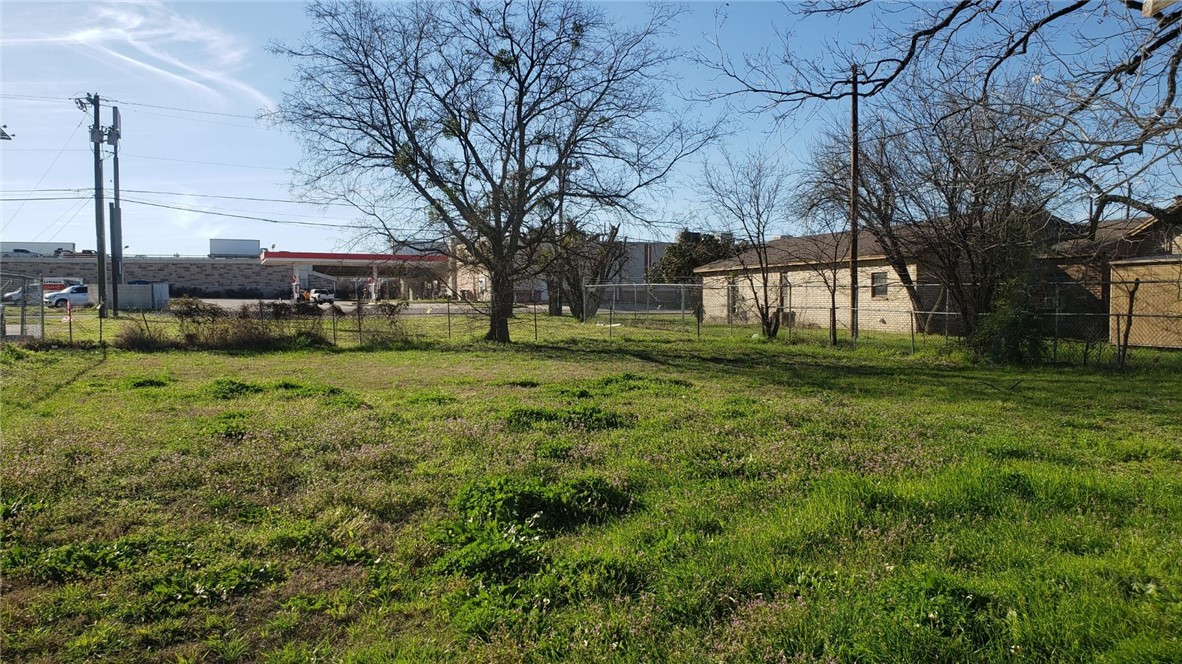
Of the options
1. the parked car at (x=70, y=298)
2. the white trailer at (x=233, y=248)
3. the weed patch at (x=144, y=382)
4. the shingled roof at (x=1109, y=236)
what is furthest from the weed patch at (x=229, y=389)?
the white trailer at (x=233, y=248)

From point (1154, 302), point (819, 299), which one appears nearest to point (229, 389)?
point (1154, 302)

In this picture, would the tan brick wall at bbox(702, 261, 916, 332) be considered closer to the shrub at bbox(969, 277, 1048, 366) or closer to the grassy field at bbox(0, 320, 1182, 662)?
the shrub at bbox(969, 277, 1048, 366)

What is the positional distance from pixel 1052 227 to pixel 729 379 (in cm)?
787

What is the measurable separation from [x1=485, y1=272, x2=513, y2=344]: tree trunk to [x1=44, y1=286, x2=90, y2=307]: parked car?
116 feet

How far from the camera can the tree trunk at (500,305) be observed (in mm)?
22916

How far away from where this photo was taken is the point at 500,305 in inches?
909

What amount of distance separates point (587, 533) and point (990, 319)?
47.4 feet

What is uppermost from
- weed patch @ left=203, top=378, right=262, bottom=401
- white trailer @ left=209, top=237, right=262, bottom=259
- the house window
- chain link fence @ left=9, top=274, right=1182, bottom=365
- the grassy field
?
white trailer @ left=209, top=237, right=262, bottom=259

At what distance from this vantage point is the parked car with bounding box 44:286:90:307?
44500 millimetres

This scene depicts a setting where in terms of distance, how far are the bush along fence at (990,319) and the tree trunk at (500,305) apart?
4.80 metres

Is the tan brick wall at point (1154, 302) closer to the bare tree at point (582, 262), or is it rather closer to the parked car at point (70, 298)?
the bare tree at point (582, 262)

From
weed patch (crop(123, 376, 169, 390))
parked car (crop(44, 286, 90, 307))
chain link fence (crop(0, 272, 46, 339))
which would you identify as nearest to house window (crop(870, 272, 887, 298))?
weed patch (crop(123, 376, 169, 390))

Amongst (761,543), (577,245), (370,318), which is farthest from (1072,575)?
(370,318)

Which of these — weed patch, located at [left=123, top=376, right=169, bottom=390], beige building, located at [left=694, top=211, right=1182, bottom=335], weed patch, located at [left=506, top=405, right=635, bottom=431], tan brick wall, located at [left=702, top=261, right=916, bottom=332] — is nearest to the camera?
weed patch, located at [left=506, top=405, right=635, bottom=431]
